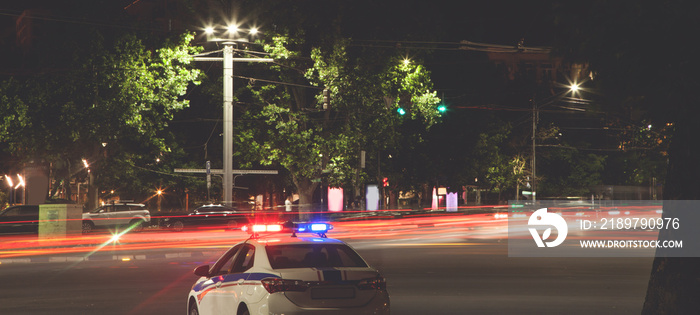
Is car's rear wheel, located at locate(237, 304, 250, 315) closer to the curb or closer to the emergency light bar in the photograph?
the emergency light bar

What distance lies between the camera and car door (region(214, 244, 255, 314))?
8758 millimetres

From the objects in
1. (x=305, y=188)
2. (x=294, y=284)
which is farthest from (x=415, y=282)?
(x=305, y=188)

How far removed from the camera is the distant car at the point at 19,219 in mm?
38812

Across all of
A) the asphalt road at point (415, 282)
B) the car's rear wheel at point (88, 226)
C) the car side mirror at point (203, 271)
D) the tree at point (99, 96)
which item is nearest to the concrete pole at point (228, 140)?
the asphalt road at point (415, 282)

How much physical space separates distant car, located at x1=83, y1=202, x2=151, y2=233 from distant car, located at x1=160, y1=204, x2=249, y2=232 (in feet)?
4.24

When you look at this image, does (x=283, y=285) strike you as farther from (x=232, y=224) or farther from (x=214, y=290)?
(x=232, y=224)

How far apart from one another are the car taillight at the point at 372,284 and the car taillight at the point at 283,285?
2.02 feet

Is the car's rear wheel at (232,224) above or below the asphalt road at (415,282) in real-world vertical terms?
above

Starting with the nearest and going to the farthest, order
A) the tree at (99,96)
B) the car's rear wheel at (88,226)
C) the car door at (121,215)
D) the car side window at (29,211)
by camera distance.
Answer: the tree at (99,96) < the car side window at (29,211) < the car's rear wheel at (88,226) < the car door at (121,215)

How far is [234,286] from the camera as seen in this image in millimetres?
8875

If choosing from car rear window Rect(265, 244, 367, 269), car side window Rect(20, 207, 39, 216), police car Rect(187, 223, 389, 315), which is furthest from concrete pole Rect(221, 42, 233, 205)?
car rear window Rect(265, 244, 367, 269)

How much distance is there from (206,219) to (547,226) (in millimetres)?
17956

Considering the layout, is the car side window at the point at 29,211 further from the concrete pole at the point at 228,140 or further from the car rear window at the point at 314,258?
the car rear window at the point at 314,258

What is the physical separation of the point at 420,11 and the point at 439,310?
3781 cm
